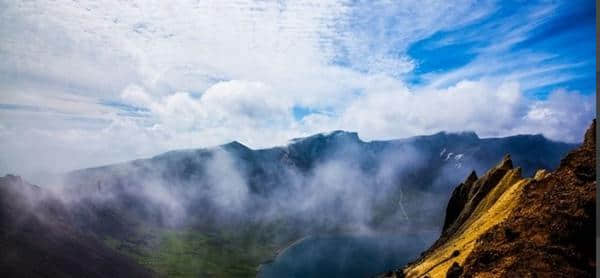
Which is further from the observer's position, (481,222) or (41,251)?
(41,251)

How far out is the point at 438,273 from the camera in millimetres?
59812

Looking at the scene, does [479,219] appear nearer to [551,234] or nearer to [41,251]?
[551,234]

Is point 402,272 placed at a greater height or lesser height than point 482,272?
greater

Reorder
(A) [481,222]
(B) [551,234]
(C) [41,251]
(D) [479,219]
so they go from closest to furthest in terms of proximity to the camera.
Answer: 1. (B) [551,234]
2. (A) [481,222]
3. (D) [479,219]
4. (C) [41,251]

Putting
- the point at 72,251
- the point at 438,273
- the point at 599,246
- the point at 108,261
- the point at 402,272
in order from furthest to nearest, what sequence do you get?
1. the point at 108,261
2. the point at 72,251
3. the point at 402,272
4. the point at 438,273
5. the point at 599,246

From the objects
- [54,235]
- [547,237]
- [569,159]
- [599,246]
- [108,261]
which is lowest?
[599,246]

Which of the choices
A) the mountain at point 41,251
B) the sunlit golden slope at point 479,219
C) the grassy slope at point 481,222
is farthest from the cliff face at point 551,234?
the mountain at point 41,251

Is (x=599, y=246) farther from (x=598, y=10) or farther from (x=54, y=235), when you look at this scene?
(x=54, y=235)

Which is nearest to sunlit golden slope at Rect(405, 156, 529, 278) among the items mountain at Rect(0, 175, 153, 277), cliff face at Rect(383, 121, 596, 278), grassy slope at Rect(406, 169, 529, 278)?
grassy slope at Rect(406, 169, 529, 278)

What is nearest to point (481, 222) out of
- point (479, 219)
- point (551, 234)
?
point (479, 219)

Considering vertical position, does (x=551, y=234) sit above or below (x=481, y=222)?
below

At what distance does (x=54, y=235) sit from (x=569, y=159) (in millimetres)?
220589

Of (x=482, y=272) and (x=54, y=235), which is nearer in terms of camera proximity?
(x=482, y=272)

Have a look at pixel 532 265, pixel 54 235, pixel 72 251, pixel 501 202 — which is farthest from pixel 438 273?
pixel 54 235
